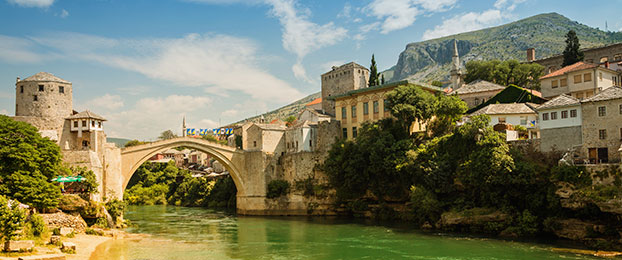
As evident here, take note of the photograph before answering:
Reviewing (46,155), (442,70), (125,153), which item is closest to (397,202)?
(125,153)

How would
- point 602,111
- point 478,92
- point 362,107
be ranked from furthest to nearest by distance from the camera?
1. point 478,92
2. point 362,107
3. point 602,111

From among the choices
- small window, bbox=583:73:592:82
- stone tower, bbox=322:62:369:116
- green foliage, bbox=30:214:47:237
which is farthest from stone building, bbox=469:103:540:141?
green foliage, bbox=30:214:47:237

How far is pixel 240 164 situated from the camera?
50.8 meters

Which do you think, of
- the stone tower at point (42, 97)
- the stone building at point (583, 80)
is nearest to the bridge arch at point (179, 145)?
the stone tower at point (42, 97)

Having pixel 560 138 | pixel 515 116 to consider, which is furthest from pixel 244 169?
pixel 560 138

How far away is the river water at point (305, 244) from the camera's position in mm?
26438

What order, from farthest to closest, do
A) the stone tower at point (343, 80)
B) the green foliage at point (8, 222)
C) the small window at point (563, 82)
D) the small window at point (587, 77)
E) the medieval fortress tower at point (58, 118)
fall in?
the stone tower at point (343, 80), the small window at point (563, 82), the small window at point (587, 77), the medieval fortress tower at point (58, 118), the green foliage at point (8, 222)

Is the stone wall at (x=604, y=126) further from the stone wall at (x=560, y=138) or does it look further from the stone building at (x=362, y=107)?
the stone building at (x=362, y=107)

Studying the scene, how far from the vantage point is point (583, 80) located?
46.8m

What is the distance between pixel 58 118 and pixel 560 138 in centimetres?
3967

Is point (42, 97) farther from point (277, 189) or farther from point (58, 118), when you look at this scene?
point (277, 189)

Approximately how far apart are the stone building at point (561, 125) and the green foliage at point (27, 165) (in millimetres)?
33915

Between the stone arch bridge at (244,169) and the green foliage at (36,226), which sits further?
the stone arch bridge at (244,169)

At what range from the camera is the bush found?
4941cm
